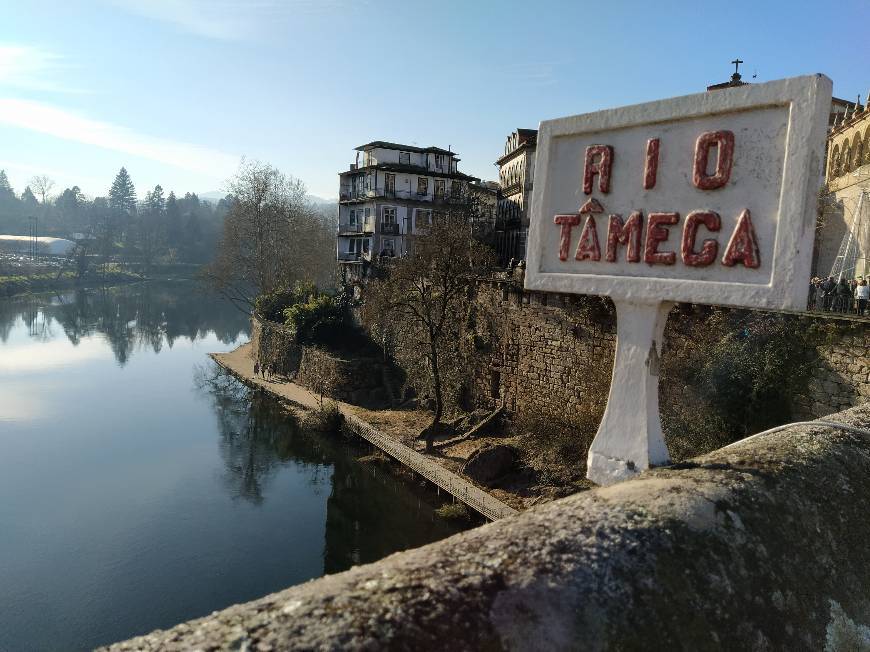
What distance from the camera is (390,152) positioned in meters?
39.7

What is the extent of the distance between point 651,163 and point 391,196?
35166 mm

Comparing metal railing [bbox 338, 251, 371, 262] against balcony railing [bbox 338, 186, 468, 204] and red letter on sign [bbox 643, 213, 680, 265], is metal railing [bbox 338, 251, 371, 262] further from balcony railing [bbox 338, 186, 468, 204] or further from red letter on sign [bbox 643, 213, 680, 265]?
red letter on sign [bbox 643, 213, 680, 265]

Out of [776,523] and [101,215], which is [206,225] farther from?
[776,523]

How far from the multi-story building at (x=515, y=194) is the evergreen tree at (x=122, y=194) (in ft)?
362

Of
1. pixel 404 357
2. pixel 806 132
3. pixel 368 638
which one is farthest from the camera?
pixel 404 357

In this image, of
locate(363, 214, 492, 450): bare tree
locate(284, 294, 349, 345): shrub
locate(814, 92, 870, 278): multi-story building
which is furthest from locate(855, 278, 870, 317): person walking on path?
locate(284, 294, 349, 345): shrub

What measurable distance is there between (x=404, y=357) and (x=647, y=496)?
2337 centimetres

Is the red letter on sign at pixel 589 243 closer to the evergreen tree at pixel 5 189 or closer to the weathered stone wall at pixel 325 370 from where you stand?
the weathered stone wall at pixel 325 370

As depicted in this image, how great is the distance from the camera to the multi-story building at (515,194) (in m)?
34.0

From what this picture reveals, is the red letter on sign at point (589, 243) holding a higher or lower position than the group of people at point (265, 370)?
higher

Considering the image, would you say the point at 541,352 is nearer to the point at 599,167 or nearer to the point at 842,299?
the point at 842,299

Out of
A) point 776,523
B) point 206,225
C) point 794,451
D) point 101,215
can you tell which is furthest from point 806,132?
point 101,215

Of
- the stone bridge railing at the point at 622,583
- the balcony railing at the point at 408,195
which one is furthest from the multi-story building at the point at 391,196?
the stone bridge railing at the point at 622,583

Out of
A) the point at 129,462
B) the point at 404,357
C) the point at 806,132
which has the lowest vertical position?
the point at 129,462
